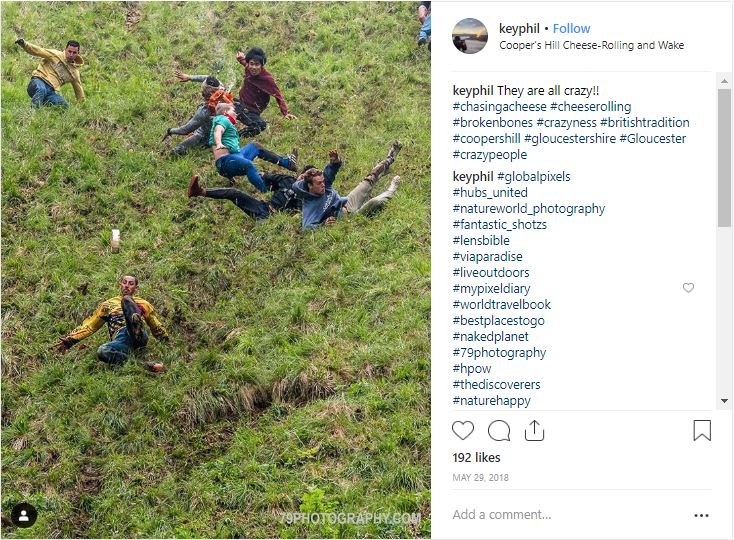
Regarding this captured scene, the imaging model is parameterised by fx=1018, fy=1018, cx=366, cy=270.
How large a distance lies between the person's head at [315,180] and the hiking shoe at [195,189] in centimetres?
152

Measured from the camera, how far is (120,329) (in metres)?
13.6

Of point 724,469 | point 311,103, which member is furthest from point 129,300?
point 724,469

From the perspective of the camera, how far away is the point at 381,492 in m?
11.6

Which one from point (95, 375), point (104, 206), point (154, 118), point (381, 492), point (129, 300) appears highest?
point (154, 118)

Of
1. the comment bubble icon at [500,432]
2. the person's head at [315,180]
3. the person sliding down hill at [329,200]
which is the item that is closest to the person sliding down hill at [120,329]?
the person sliding down hill at [329,200]

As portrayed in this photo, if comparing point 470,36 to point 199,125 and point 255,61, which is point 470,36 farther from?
point 199,125

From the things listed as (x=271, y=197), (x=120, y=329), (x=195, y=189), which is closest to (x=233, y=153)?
(x=271, y=197)

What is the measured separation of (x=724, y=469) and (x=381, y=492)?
372 centimetres

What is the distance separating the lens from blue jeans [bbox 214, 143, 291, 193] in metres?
15.9

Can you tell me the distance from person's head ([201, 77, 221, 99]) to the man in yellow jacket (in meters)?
2.20

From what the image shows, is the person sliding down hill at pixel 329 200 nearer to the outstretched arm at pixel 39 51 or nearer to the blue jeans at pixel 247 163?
the blue jeans at pixel 247 163

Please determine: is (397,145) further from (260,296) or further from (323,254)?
(260,296)

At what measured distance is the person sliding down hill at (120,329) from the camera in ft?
43.8

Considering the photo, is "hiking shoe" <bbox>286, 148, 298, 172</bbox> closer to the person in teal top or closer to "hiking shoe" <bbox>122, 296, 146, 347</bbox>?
the person in teal top
